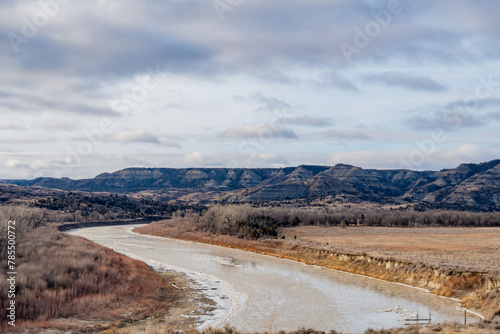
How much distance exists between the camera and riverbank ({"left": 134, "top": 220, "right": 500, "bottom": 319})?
27.4 metres

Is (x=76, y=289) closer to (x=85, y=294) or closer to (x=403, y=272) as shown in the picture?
(x=85, y=294)

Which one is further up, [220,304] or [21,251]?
[21,251]

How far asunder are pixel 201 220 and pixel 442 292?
65598 mm

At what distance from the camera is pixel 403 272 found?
121 ft

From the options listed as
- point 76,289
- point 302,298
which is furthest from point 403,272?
point 76,289

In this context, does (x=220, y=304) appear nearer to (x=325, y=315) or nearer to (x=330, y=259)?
A: (x=325, y=315)

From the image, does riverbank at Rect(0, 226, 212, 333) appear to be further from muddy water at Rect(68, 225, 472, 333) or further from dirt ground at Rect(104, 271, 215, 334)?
muddy water at Rect(68, 225, 472, 333)

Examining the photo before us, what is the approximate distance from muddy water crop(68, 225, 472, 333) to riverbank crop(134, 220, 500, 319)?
128 centimetres

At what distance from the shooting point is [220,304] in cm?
2741

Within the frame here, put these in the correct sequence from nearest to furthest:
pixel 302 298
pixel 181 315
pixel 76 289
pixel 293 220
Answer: pixel 181 315, pixel 76 289, pixel 302 298, pixel 293 220

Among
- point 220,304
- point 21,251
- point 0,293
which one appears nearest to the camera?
Result: point 0,293

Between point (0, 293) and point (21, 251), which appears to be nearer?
point (0, 293)

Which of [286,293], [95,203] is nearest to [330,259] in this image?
[286,293]

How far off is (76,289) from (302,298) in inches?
576
